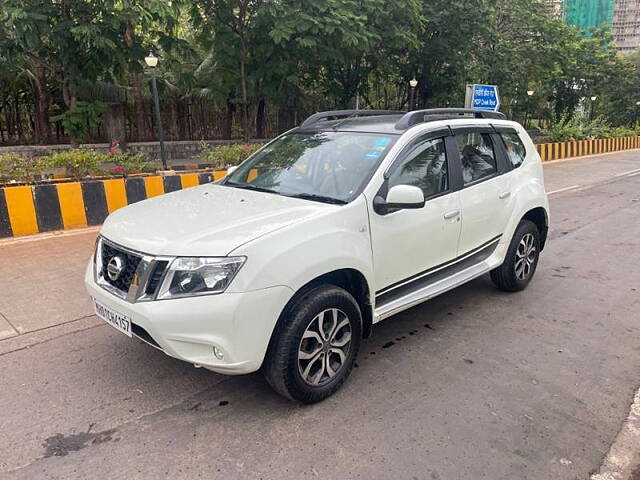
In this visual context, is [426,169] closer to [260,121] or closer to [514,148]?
[514,148]

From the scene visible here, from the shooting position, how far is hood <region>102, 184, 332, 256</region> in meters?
2.71

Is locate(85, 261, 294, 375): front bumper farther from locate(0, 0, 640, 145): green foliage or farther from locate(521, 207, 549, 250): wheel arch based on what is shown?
locate(0, 0, 640, 145): green foliage

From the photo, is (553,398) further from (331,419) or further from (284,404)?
(284,404)

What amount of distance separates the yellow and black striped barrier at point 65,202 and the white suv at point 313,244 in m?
4.04

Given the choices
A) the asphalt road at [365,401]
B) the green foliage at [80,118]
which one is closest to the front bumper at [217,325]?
the asphalt road at [365,401]

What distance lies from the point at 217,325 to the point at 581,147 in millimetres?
25684

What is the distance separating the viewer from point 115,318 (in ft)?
9.65

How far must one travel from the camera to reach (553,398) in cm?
317

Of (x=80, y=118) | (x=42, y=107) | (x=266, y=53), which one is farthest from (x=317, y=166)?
(x=42, y=107)

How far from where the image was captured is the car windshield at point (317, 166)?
3423 mm

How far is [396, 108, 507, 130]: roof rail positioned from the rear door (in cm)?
20

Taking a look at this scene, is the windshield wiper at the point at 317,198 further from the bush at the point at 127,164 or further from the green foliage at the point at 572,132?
the green foliage at the point at 572,132

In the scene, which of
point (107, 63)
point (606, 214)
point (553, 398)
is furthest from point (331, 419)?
point (107, 63)

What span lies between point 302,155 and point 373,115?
3.18 feet
